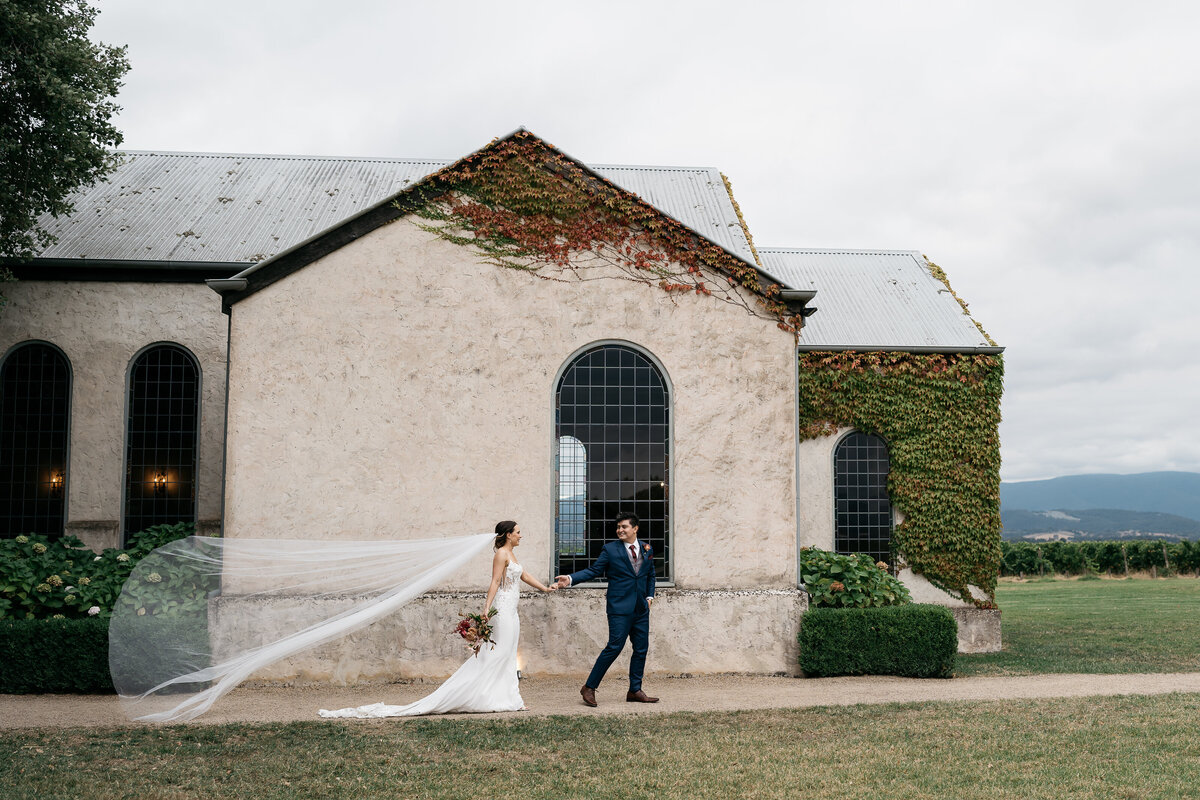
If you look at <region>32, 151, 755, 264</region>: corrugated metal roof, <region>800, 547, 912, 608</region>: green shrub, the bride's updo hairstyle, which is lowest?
<region>800, 547, 912, 608</region>: green shrub

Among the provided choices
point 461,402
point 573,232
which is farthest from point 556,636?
point 573,232

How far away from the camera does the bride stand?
10125mm

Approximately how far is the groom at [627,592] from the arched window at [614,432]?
2.01 m

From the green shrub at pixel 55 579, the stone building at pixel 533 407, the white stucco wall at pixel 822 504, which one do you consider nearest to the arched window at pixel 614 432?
the stone building at pixel 533 407

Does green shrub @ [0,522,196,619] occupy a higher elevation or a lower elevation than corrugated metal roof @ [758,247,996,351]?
lower

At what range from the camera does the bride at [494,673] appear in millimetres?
10125

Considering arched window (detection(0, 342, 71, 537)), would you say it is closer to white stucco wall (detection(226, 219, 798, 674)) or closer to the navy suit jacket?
white stucco wall (detection(226, 219, 798, 674))

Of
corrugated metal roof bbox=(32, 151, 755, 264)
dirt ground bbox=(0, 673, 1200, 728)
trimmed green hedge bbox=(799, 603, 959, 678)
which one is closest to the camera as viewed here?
dirt ground bbox=(0, 673, 1200, 728)

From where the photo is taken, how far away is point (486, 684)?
1034 centimetres

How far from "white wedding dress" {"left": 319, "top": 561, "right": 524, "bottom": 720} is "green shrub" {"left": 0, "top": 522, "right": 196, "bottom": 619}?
14.1 ft

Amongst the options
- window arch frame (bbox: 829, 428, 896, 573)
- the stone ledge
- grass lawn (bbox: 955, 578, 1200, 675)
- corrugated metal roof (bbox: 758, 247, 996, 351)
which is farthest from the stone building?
the stone ledge

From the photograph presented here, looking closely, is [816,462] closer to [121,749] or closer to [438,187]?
[438,187]

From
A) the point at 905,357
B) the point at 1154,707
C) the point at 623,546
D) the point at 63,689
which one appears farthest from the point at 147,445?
the point at 1154,707

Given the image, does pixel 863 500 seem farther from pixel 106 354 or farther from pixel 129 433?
pixel 106 354
